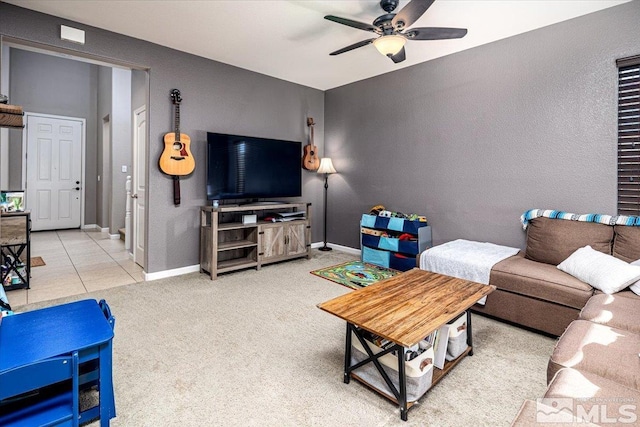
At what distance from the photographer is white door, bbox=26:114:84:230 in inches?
248

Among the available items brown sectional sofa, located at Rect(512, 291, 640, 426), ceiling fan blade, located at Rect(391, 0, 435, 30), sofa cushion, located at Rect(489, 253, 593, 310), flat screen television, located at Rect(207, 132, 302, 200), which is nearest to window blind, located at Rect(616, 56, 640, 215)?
sofa cushion, located at Rect(489, 253, 593, 310)

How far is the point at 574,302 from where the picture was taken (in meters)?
2.25

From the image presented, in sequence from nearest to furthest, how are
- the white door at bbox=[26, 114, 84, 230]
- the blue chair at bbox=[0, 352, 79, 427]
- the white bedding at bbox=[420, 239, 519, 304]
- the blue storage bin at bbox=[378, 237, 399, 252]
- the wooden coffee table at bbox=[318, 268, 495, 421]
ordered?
1. the blue chair at bbox=[0, 352, 79, 427]
2. the wooden coffee table at bbox=[318, 268, 495, 421]
3. the white bedding at bbox=[420, 239, 519, 304]
4. the blue storage bin at bbox=[378, 237, 399, 252]
5. the white door at bbox=[26, 114, 84, 230]

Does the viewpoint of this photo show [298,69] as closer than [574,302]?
No

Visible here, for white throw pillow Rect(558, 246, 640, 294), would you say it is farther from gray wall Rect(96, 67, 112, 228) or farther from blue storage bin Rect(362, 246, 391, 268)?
gray wall Rect(96, 67, 112, 228)

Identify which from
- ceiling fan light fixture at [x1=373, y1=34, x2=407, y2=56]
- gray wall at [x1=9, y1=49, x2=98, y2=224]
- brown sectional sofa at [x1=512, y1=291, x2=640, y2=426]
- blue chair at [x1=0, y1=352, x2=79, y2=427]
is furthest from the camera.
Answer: gray wall at [x1=9, y1=49, x2=98, y2=224]

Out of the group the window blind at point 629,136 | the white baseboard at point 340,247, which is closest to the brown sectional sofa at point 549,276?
Answer: the window blind at point 629,136

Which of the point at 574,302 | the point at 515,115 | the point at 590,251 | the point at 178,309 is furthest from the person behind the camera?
the point at 515,115

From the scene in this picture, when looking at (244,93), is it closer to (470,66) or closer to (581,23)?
(470,66)

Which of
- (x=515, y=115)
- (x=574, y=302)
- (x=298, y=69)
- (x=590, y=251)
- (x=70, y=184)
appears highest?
(x=298, y=69)

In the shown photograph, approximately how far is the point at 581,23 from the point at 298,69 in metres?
2.97

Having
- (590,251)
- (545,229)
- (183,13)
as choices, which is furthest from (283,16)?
(590,251)

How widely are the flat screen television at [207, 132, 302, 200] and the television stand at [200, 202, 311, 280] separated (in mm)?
212

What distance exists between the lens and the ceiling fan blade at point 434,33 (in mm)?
2428
